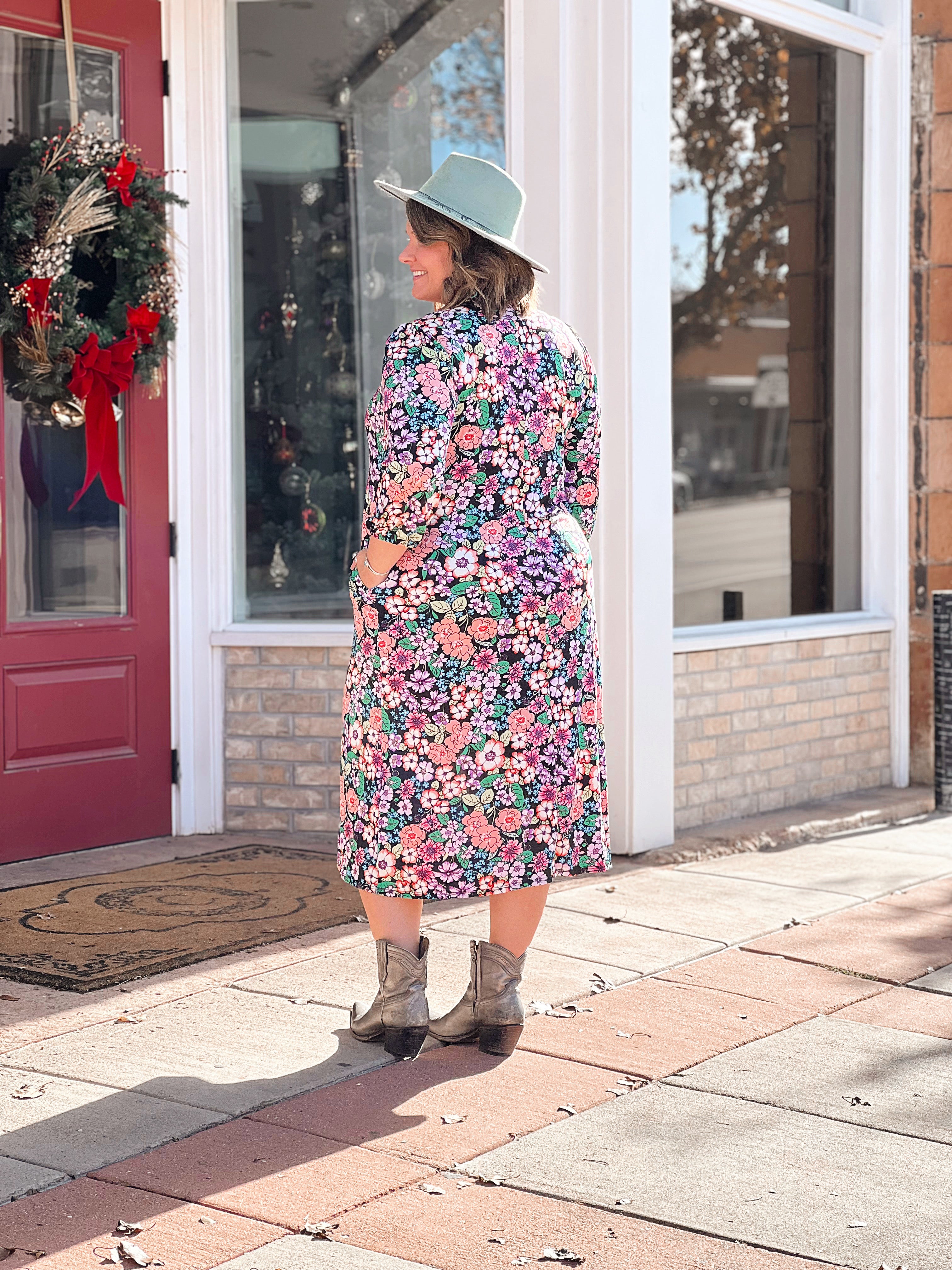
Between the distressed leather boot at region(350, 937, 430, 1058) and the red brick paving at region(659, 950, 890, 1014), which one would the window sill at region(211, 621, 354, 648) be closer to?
the red brick paving at region(659, 950, 890, 1014)

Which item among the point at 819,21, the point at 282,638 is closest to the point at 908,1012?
the point at 282,638

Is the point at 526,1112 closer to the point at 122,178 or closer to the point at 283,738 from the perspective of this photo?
the point at 283,738

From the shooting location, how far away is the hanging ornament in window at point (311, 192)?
5.62 meters

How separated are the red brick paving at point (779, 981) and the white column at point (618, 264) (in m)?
1.29

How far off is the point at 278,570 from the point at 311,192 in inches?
54.3

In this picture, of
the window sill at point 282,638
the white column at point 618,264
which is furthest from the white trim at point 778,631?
the window sill at point 282,638

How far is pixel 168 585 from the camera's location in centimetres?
545

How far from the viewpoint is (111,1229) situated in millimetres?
2424

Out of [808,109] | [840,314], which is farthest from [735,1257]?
[808,109]

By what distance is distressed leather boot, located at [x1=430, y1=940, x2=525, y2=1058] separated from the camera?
3.27m

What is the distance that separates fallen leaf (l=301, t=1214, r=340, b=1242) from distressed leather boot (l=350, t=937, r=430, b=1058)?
76 centimetres

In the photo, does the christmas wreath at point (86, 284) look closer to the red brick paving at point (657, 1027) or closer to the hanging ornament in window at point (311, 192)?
the hanging ornament in window at point (311, 192)

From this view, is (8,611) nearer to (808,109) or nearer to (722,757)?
(722,757)

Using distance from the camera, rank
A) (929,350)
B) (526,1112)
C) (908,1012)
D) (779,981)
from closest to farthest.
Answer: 1. (526,1112)
2. (908,1012)
3. (779,981)
4. (929,350)
